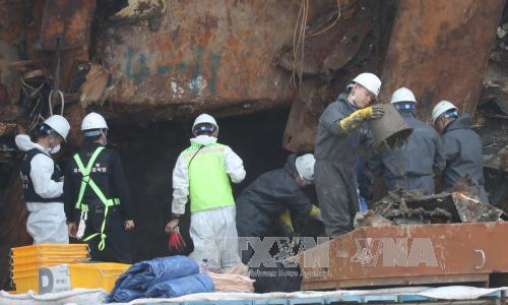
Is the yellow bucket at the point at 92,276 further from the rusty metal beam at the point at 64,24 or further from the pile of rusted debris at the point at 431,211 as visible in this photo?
the rusty metal beam at the point at 64,24

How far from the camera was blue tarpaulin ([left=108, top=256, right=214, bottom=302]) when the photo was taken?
8250mm

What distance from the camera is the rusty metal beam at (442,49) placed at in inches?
444

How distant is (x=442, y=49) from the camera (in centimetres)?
1134

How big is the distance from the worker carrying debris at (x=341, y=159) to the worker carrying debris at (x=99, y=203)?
1.62 metres

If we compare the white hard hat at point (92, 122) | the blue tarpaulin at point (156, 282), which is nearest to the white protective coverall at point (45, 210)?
the white hard hat at point (92, 122)

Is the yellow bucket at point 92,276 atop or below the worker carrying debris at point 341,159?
below

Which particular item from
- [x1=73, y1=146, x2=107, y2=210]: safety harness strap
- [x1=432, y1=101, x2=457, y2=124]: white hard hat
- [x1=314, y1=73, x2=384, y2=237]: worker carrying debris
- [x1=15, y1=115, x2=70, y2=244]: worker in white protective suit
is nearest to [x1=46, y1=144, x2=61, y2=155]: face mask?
[x1=15, y1=115, x2=70, y2=244]: worker in white protective suit

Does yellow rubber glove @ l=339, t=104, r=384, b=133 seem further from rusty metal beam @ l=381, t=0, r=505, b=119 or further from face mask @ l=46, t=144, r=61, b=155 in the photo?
face mask @ l=46, t=144, r=61, b=155

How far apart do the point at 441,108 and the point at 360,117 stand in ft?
5.52

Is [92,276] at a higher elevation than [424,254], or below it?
below

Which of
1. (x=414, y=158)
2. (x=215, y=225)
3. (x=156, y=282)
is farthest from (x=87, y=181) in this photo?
(x=414, y=158)

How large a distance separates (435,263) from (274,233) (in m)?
3.57

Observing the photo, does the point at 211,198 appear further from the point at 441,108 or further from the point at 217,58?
the point at 441,108

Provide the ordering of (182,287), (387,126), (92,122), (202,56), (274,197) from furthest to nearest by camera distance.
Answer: (202,56)
(274,197)
(92,122)
(387,126)
(182,287)
